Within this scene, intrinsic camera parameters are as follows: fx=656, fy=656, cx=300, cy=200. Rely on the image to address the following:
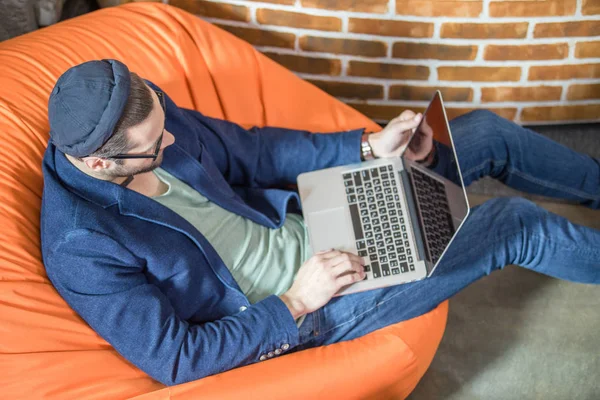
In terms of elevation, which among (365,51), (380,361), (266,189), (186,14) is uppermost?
(186,14)

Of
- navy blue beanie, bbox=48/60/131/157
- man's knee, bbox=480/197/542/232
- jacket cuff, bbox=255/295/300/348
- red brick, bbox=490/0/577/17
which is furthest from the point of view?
red brick, bbox=490/0/577/17

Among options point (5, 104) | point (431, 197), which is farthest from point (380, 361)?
point (5, 104)

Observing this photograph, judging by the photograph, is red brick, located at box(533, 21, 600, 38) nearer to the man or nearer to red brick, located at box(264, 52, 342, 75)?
the man

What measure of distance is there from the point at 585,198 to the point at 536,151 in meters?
0.22

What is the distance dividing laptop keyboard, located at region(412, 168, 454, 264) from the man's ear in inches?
27.2

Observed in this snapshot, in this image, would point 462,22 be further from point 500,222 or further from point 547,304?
point 547,304

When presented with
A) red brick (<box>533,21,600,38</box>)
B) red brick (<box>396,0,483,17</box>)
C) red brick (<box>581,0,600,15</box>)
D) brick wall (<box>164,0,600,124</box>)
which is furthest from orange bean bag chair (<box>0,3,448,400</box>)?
red brick (<box>581,0,600,15</box>)

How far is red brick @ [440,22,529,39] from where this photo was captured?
1994mm

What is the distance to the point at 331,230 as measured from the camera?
5.09 feet

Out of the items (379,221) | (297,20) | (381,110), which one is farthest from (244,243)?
(381,110)

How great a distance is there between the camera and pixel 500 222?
1.60 meters

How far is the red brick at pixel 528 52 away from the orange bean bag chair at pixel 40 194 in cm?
52

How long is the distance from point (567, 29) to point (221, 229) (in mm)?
1256

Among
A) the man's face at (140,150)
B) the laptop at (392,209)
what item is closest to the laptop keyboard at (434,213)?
the laptop at (392,209)
